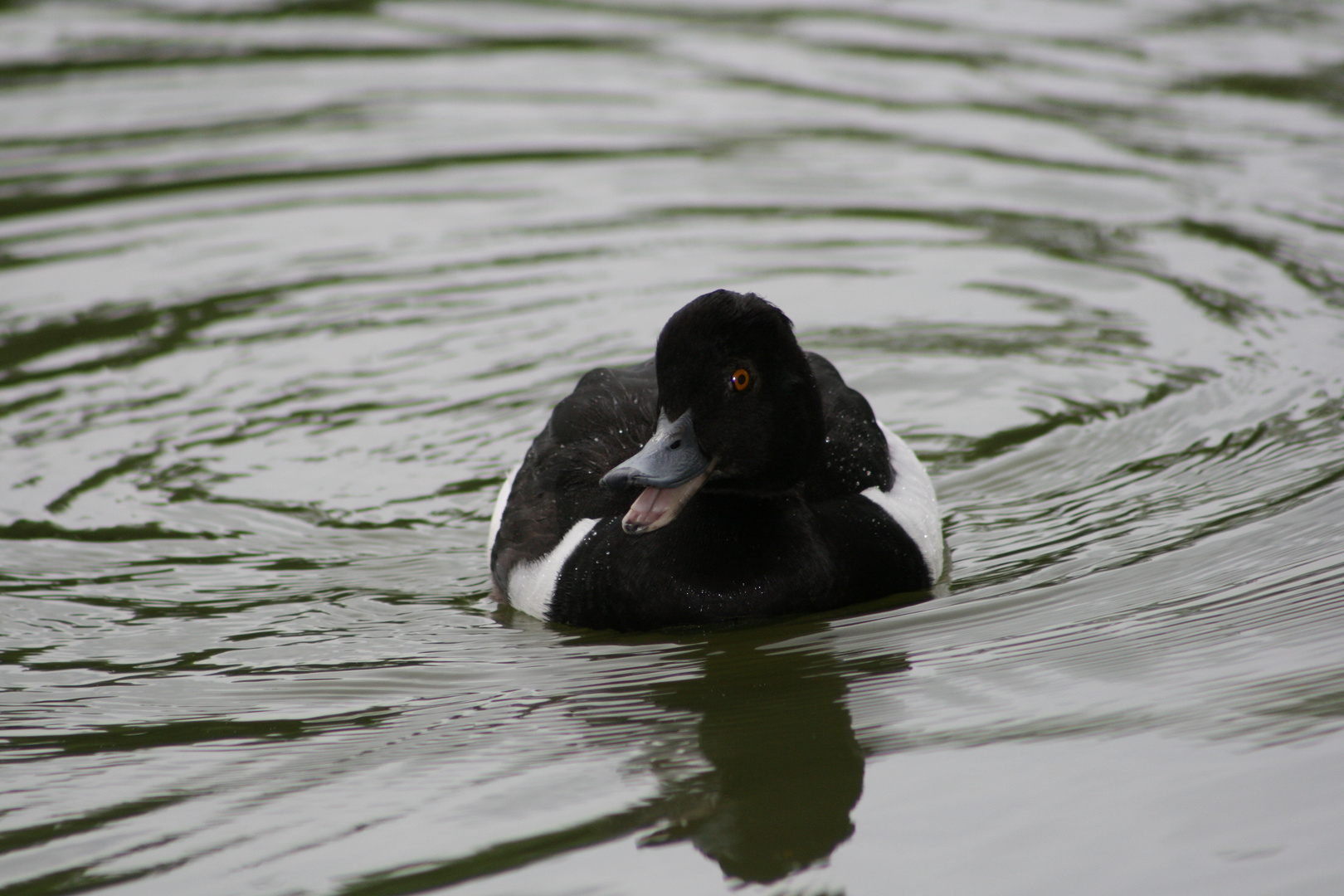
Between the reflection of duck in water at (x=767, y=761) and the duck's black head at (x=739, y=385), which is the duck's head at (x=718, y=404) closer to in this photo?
the duck's black head at (x=739, y=385)

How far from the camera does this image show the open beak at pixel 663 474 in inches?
201

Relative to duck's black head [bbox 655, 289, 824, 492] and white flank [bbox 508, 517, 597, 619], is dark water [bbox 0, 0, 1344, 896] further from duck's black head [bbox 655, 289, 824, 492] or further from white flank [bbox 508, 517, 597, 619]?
duck's black head [bbox 655, 289, 824, 492]

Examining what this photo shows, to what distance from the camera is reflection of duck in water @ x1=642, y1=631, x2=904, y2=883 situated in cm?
411

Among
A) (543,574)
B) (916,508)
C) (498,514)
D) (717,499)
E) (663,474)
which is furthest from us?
(498,514)

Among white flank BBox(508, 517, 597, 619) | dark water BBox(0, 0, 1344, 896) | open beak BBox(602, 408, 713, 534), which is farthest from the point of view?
white flank BBox(508, 517, 597, 619)

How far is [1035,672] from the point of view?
487 cm

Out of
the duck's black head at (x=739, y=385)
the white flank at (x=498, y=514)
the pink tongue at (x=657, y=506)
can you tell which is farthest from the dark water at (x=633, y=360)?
the duck's black head at (x=739, y=385)

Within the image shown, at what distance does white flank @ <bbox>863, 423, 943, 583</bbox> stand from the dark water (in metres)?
0.17

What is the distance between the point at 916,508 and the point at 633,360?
2.88 meters

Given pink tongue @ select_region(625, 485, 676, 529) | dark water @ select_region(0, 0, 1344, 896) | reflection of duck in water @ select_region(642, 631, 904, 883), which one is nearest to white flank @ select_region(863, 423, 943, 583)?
dark water @ select_region(0, 0, 1344, 896)

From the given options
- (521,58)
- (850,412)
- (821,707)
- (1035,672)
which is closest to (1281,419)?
(850,412)

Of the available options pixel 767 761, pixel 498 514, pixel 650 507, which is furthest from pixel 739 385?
pixel 498 514

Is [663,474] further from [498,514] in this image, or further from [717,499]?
[498,514]

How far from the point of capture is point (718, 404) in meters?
5.23
